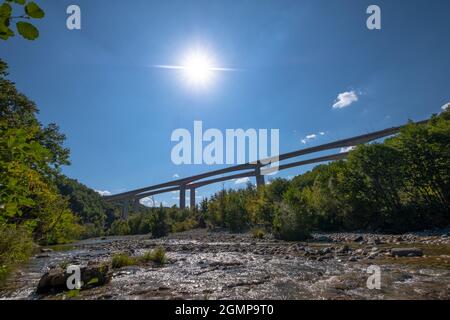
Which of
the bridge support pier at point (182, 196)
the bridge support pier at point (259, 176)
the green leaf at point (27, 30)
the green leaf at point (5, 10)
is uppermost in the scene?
the bridge support pier at point (259, 176)

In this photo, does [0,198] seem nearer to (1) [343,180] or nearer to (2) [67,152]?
(2) [67,152]

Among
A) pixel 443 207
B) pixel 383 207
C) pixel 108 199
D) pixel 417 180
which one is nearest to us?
pixel 443 207

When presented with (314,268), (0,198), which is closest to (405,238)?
(314,268)

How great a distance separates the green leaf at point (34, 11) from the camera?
1164mm

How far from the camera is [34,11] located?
3.89ft

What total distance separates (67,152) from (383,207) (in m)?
25.8

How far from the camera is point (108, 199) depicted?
114000 millimetres

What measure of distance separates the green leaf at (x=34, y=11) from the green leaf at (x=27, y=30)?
0.16 feet

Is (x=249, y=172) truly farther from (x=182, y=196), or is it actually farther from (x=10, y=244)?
(x=10, y=244)

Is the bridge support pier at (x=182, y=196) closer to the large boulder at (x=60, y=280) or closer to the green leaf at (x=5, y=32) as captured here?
the large boulder at (x=60, y=280)

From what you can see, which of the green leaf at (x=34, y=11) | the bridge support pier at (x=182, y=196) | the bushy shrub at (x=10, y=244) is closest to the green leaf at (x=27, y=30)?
the green leaf at (x=34, y=11)

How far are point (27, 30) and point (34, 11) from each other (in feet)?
0.31

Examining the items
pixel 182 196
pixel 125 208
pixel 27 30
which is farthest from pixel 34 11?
pixel 125 208
